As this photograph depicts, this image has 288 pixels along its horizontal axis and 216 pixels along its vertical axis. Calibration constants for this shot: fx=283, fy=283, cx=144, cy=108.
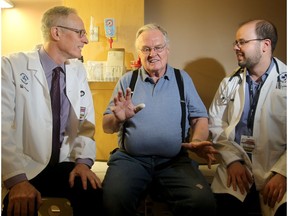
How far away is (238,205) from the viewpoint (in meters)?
1.27

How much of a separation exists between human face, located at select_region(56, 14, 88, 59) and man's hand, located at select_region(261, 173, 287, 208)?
1110 mm

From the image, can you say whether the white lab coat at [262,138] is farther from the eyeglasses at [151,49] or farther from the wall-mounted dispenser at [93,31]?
the wall-mounted dispenser at [93,31]

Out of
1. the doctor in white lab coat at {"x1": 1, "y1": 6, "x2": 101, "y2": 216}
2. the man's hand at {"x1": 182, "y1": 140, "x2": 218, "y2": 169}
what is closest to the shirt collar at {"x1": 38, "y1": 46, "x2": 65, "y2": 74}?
the doctor in white lab coat at {"x1": 1, "y1": 6, "x2": 101, "y2": 216}

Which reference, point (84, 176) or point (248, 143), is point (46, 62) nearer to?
point (84, 176)

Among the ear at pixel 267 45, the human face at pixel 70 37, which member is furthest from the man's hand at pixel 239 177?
the human face at pixel 70 37

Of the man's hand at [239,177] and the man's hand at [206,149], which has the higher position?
the man's hand at [206,149]

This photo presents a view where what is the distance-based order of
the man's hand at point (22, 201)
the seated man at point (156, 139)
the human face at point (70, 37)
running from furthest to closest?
1. the human face at point (70, 37)
2. the seated man at point (156, 139)
3. the man's hand at point (22, 201)

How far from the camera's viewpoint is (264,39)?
60.4 inches

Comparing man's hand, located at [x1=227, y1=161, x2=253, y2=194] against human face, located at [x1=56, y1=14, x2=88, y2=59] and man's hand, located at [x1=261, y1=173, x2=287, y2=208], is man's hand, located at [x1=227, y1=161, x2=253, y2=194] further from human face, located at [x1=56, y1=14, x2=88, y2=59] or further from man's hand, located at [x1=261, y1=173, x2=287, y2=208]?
human face, located at [x1=56, y1=14, x2=88, y2=59]

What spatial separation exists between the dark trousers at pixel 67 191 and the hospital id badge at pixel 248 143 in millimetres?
744

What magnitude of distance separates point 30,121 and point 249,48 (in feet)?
3.85

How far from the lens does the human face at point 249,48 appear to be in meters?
1.51

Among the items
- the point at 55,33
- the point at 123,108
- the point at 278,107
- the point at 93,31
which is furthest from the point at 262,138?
the point at 93,31

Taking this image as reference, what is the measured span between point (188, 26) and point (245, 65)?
2.54 feet
